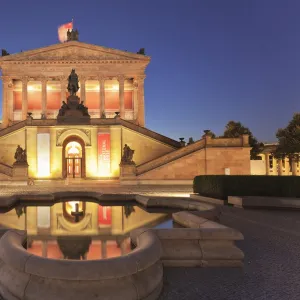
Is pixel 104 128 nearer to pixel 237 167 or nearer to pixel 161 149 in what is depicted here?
pixel 161 149

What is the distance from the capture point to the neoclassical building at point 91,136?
30.9 meters

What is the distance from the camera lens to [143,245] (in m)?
4.24

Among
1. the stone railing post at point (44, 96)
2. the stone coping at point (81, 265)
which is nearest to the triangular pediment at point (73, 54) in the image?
the stone railing post at point (44, 96)

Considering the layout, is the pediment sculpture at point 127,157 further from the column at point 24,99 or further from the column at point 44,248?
the column at point 24,99

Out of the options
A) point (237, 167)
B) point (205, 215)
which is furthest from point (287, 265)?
point (237, 167)

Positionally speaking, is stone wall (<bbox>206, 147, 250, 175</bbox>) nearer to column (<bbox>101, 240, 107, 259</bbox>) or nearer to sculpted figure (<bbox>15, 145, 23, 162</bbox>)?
sculpted figure (<bbox>15, 145, 23, 162</bbox>)

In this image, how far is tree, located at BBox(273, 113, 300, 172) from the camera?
39469mm

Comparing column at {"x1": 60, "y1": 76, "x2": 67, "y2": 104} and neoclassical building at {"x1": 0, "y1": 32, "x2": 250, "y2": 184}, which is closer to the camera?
neoclassical building at {"x1": 0, "y1": 32, "x2": 250, "y2": 184}

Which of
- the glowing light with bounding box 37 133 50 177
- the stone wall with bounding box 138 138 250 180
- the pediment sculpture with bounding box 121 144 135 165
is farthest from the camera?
the glowing light with bounding box 37 133 50 177

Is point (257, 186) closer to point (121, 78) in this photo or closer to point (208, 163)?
point (208, 163)

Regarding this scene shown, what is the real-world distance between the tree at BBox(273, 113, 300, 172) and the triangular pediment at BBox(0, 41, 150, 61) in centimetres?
2613

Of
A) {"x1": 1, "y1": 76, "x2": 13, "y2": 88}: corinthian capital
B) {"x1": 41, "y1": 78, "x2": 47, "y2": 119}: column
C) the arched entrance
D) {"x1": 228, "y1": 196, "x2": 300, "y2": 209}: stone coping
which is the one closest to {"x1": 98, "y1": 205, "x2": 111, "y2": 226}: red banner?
{"x1": 228, "y1": 196, "x2": 300, "y2": 209}: stone coping

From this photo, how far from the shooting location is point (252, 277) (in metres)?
4.54

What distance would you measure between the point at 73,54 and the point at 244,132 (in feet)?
120
